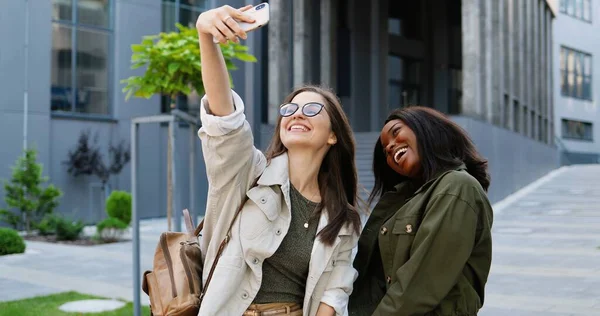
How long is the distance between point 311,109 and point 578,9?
168 ft

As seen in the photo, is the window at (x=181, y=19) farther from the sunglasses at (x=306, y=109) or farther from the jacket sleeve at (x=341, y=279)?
the jacket sleeve at (x=341, y=279)

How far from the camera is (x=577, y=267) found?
991 centimetres

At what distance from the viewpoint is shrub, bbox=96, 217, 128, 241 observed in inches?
576

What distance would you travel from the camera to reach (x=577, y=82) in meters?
47.4

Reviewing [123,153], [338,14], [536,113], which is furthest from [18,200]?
[536,113]

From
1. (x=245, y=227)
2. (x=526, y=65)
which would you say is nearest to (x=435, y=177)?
(x=245, y=227)

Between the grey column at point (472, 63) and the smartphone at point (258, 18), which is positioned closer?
the smartphone at point (258, 18)

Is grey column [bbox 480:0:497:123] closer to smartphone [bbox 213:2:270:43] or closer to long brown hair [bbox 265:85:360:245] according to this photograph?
long brown hair [bbox 265:85:360:245]

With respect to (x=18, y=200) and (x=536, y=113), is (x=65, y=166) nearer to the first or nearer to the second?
(x=18, y=200)

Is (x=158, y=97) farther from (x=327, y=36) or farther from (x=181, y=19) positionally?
(x=327, y=36)

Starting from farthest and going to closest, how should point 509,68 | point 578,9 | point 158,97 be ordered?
point 578,9
point 509,68
point 158,97

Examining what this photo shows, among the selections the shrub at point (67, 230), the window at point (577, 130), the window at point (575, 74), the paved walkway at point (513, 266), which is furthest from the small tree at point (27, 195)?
the window at point (575, 74)

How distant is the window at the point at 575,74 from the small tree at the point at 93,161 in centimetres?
3586

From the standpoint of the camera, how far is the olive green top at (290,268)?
2406 mm
